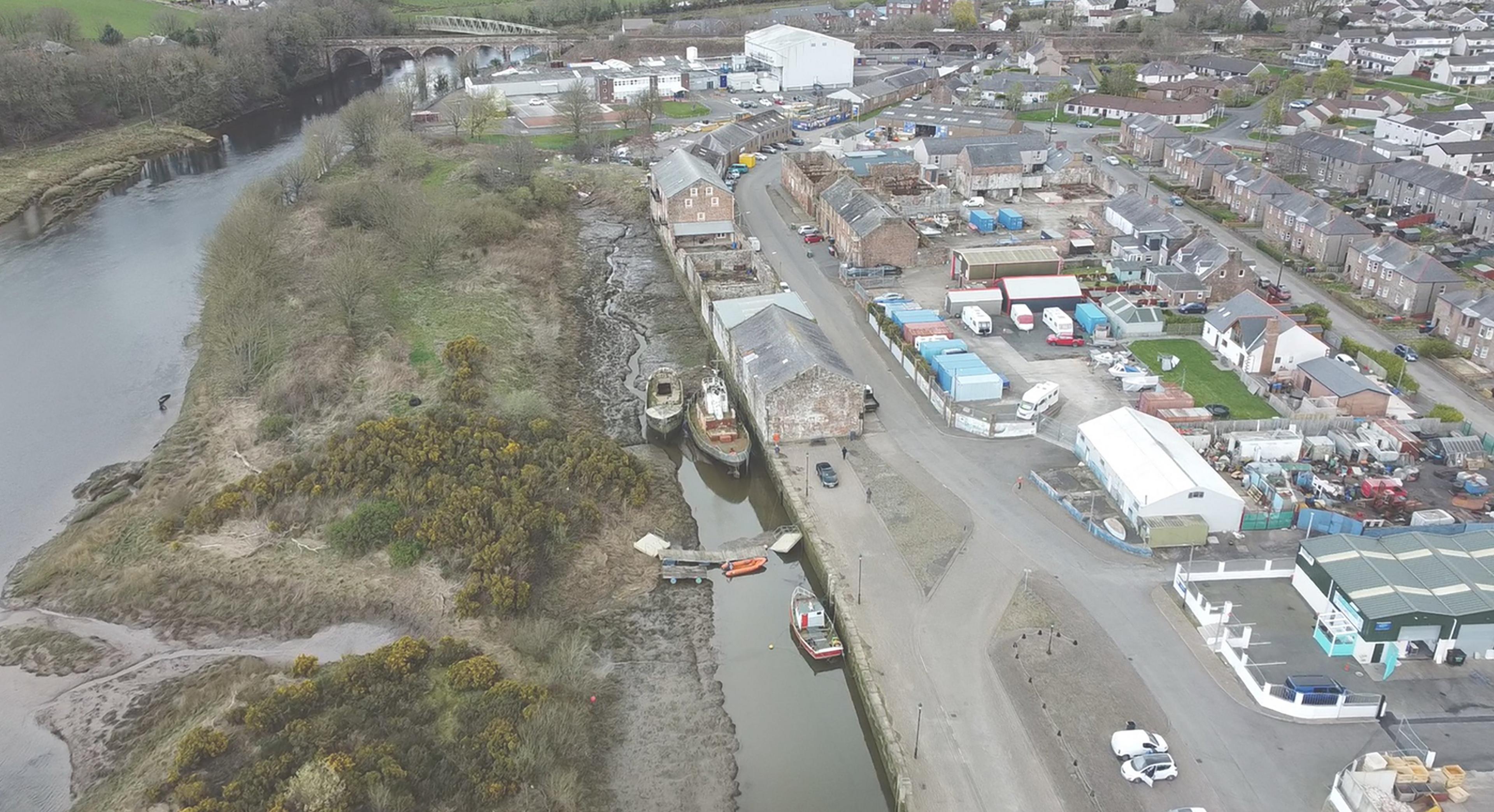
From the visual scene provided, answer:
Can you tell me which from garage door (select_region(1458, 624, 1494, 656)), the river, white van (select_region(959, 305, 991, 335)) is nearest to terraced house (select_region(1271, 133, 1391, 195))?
white van (select_region(959, 305, 991, 335))

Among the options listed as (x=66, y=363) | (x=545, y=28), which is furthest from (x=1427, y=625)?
(x=545, y=28)

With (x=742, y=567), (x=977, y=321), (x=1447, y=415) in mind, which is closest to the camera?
(x=742, y=567)

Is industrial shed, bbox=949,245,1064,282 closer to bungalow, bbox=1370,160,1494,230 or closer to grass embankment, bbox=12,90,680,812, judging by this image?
grass embankment, bbox=12,90,680,812

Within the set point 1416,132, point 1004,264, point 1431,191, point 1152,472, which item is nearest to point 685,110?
point 1004,264

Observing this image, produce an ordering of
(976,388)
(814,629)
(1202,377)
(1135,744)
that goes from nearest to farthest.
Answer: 1. (1135,744)
2. (814,629)
3. (976,388)
4. (1202,377)

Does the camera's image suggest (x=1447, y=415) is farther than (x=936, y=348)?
No

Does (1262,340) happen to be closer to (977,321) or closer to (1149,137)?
(977,321)
